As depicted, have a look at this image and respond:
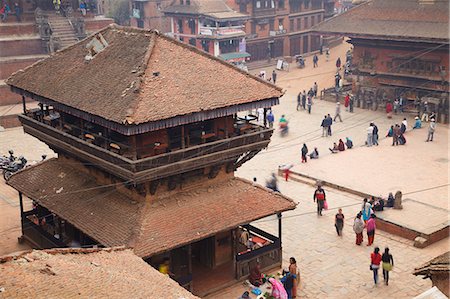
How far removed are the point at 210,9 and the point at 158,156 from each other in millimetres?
46140

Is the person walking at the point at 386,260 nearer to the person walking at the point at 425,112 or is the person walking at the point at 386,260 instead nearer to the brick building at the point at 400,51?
the person walking at the point at 425,112

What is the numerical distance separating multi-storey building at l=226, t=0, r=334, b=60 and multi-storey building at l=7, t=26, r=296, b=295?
45.5 meters

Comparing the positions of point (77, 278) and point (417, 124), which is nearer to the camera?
point (77, 278)

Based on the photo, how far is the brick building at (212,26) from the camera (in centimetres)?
6081

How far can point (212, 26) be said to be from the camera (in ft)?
202

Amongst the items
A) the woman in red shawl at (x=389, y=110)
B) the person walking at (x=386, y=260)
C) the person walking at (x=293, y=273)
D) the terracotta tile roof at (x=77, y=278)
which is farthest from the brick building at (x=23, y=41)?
the terracotta tile roof at (x=77, y=278)

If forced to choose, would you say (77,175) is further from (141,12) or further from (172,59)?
(141,12)

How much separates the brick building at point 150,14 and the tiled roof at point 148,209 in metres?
51.3

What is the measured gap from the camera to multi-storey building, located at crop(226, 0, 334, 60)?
67188 millimetres

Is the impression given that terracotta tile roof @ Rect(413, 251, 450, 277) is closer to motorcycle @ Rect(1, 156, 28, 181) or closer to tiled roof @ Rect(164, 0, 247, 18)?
motorcycle @ Rect(1, 156, 28, 181)

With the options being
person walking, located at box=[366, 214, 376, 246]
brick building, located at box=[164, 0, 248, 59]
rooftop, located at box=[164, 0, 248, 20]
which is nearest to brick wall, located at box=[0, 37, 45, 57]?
brick building, located at box=[164, 0, 248, 59]

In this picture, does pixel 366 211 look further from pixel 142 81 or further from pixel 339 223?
pixel 142 81

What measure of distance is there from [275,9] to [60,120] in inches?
1976

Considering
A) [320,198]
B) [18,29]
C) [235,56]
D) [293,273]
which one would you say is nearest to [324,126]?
[320,198]
